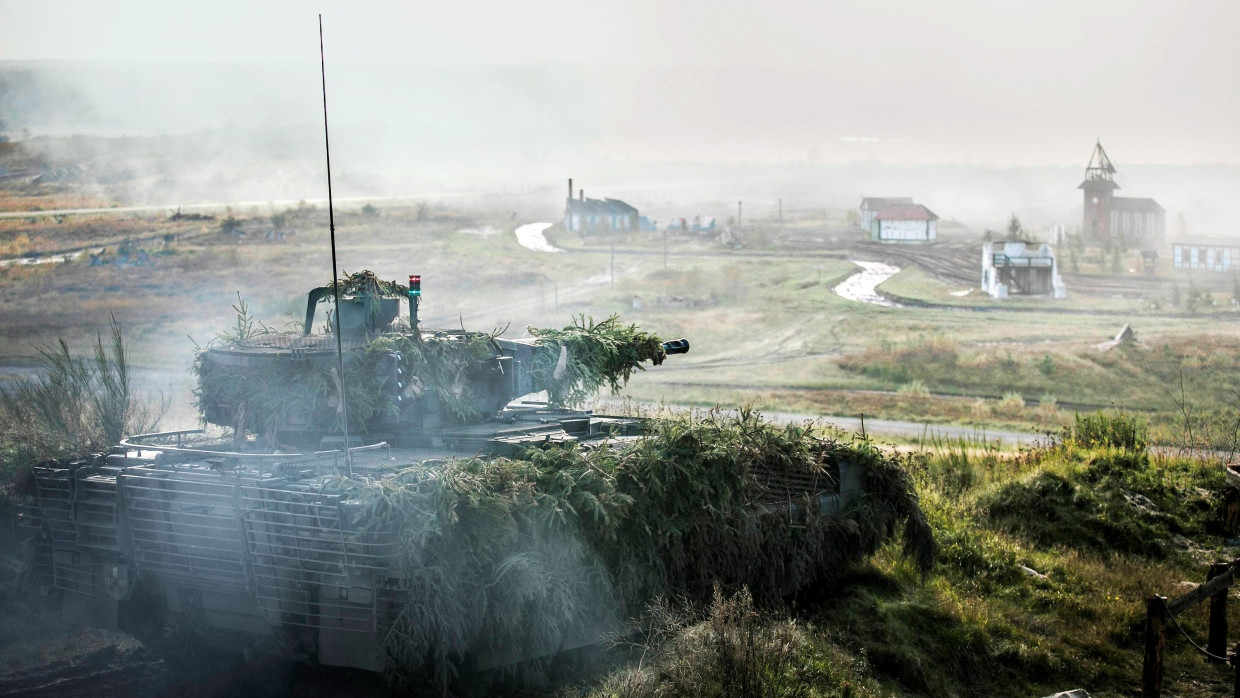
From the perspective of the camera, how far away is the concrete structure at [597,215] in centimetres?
4266

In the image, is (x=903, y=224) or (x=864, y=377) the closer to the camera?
(x=864, y=377)

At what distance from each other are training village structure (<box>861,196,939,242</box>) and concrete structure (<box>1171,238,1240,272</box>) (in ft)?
29.5

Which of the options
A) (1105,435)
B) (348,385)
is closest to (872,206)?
(1105,435)

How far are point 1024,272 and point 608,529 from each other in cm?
3156

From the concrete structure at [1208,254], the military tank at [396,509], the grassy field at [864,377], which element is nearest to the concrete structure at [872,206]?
the grassy field at [864,377]

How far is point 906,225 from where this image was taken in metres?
45.4

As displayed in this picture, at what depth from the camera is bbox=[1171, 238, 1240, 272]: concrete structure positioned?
36.9 metres

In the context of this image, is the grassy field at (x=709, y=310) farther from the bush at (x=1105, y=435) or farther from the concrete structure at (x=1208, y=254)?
the bush at (x=1105, y=435)

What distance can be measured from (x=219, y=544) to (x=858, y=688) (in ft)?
18.8

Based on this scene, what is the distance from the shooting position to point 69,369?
1839 cm

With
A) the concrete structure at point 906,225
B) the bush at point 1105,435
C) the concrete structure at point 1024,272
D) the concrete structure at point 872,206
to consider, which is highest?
the concrete structure at point 872,206

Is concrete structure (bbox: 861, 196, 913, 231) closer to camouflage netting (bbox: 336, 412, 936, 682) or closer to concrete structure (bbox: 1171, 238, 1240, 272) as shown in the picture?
concrete structure (bbox: 1171, 238, 1240, 272)

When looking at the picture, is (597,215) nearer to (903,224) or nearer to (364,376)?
(903,224)

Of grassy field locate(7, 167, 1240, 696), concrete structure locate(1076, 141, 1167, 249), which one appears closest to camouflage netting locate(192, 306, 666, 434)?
grassy field locate(7, 167, 1240, 696)
